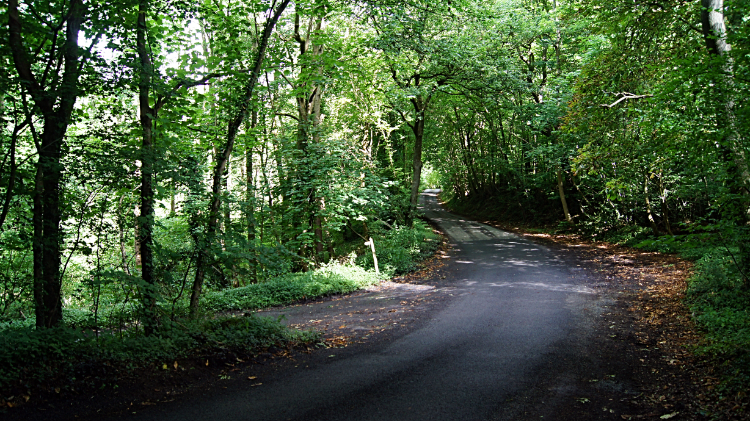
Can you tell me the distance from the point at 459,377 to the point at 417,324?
2907mm

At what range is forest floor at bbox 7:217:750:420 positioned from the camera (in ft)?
14.4

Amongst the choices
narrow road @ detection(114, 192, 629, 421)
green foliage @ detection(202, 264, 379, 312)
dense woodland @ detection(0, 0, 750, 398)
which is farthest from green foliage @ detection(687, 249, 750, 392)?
green foliage @ detection(202, 264, 379, 312)

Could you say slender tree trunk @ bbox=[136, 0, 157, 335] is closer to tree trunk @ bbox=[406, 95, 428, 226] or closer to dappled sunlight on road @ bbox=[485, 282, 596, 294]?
dappled sunlight on road @ bbox=[485, 282, 596, 294]

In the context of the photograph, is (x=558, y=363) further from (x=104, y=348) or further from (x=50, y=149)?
(x=50, y=149)

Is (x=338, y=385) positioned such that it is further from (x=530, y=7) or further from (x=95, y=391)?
(x=530, y=7)

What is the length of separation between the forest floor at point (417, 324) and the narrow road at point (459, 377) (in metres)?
0.19

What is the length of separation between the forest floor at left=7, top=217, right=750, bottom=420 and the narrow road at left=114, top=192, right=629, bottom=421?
0.63 ft

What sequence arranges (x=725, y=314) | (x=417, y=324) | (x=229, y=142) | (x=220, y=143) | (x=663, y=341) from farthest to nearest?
(x=417, y=324), (x=220, y=143), (x=229, y=142), (x=725, y=314), (x=663, y=341)

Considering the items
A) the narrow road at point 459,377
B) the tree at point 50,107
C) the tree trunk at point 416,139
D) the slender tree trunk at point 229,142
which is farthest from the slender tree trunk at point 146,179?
the tree trunk at point 416,139

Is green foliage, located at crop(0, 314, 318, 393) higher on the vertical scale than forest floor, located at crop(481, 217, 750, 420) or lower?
higher

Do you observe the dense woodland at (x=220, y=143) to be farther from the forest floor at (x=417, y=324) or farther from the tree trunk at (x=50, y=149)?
the forest floor at (x=417, y=324)

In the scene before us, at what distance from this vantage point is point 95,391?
4664 mm

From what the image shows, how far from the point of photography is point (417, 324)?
8.29 metres


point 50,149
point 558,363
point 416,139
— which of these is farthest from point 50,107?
point 416,139
